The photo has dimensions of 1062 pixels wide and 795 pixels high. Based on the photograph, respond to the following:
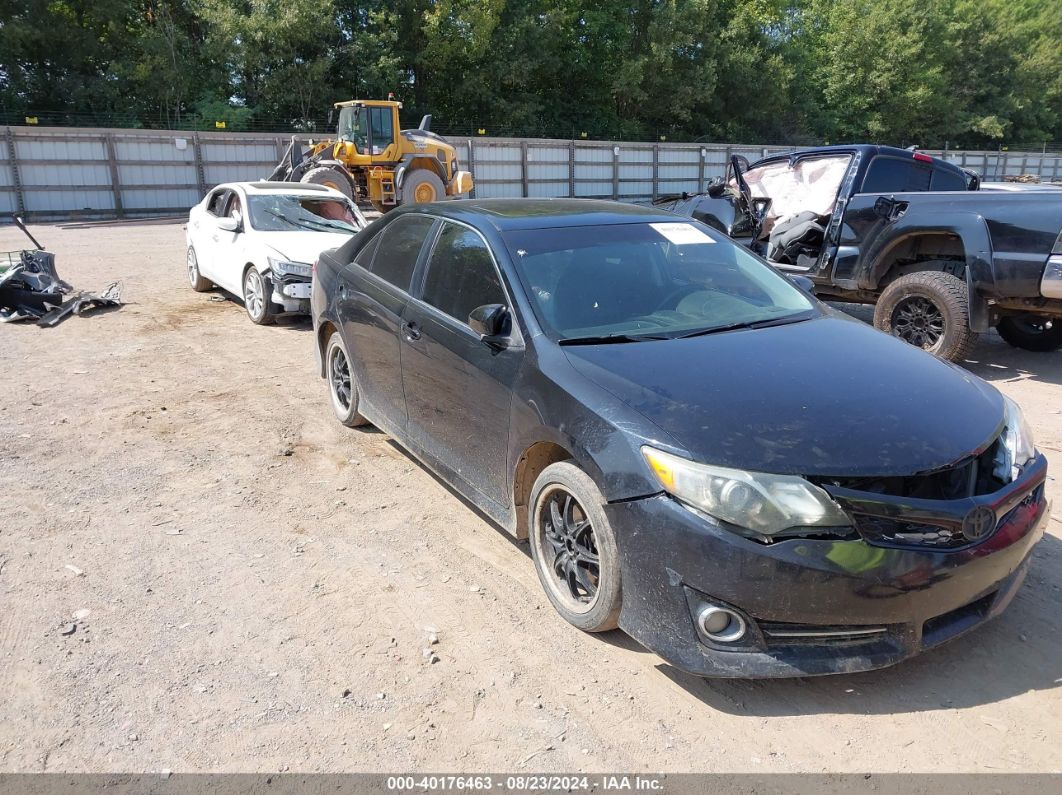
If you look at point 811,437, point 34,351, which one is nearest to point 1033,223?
point 811,437

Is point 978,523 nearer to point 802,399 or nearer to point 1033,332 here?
point 802,399

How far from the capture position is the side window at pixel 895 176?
827cm

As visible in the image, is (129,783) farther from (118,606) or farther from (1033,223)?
(1033,223)

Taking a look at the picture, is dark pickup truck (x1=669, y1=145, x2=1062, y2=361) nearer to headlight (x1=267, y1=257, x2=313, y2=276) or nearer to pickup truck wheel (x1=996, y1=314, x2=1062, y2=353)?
pickup truck wheel (x1=996, y1=314, x2=1062, y2=353)

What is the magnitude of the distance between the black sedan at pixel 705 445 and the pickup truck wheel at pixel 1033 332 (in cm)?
472

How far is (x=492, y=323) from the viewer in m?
3.59

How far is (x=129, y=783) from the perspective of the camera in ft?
8.20

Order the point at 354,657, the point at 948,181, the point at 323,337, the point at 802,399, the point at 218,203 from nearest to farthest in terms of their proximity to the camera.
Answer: the point at 802,399 → the point at 354,657 → the point at 323,337 → the point at 948,181 → the point at 218,203

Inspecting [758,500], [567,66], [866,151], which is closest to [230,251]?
[866,151]

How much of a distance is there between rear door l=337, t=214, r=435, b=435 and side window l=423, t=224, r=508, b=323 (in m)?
0.22

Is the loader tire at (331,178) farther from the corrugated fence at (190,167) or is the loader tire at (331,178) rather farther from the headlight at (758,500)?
the headlight at (758,500)

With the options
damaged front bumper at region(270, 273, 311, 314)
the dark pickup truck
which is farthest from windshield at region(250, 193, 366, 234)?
the dark pickup truck

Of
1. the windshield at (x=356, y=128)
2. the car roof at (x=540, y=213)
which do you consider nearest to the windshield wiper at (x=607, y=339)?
the car roof at (x=540, y=213)

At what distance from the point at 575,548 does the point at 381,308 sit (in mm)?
2134
